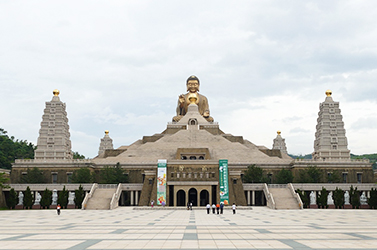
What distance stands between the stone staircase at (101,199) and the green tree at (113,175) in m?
4.74

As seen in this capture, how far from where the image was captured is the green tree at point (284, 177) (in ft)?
211

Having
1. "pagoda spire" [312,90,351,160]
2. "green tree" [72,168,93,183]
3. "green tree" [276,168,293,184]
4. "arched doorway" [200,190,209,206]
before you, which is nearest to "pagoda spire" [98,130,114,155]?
"green tree" [72,168,93,183]

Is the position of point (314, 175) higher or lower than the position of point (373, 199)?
higher

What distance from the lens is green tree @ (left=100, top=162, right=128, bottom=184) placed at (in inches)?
2525

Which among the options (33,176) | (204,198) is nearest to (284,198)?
(204,198)

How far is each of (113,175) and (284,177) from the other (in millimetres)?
26906

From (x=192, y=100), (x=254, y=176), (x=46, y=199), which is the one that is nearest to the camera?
(x=46, y=199)

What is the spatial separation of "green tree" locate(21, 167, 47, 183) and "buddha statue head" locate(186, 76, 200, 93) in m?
54.6

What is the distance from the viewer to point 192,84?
11288cm

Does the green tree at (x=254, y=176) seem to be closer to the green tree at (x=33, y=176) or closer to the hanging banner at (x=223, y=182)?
the hanging banner at (x=223, y=182)

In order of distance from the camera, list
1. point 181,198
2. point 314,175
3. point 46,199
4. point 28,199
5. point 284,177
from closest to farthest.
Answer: point 46,199
point 28,199
point 181,198
point 314,175
point 284,177

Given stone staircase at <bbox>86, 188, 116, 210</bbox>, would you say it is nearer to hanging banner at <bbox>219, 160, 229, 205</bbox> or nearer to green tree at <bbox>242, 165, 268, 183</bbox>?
hanging banner at <bbox>219, 160, 229, 205</bbox>

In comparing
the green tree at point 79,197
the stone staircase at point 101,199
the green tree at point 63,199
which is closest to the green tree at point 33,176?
the green tree at point 63,199

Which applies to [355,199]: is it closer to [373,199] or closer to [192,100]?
[373,199]
